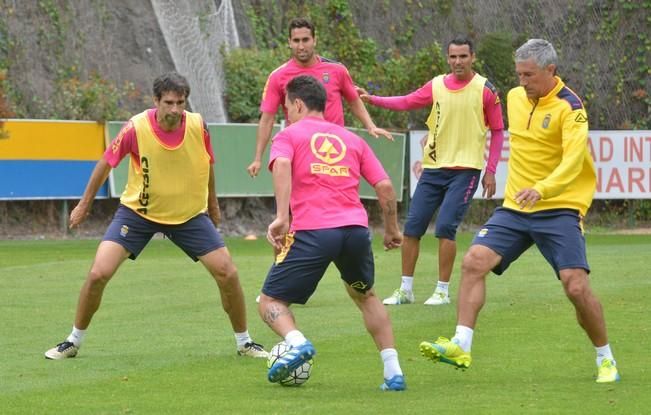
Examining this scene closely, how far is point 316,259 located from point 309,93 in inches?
37.5

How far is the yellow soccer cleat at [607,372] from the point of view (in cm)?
861

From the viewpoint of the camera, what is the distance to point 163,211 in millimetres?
9953

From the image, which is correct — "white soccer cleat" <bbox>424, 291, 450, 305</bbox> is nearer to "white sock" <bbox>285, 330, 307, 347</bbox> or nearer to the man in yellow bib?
the man in yellow bib

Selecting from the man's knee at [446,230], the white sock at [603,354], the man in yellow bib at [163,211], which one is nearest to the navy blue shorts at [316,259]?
the white sock at [603,354]

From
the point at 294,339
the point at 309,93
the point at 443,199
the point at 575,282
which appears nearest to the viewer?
the point at 294,339

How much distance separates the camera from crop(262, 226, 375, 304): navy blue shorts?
820 cm

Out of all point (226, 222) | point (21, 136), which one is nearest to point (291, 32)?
point (21, 136)

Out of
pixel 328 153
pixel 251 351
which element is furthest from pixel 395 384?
pixel 251 351

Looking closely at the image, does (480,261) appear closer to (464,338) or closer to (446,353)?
(464,338)

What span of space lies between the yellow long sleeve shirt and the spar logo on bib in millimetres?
1227

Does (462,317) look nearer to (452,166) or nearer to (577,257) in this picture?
(577,257)

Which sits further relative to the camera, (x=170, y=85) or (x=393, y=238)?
(x=170, y=85)

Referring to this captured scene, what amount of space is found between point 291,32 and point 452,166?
6.10ft

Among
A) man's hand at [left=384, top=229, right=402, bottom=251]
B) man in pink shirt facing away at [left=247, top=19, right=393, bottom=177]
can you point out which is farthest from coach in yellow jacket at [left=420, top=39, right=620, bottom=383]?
man in pink shirt facing away at [left=247, top=19, right=393, bottom=177]
